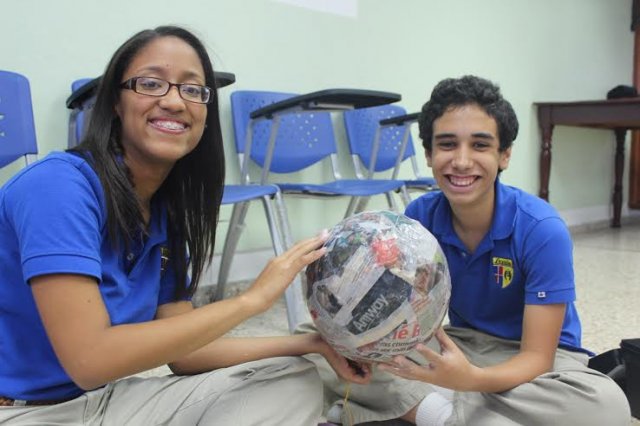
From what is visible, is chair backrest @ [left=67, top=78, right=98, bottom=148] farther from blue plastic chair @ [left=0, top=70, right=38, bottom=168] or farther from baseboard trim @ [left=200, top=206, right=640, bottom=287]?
baseboard trim @ [left=200, top=206, right=640, bottom=287]

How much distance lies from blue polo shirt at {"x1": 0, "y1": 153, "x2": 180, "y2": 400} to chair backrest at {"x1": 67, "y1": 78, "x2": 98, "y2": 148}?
2.06 ft

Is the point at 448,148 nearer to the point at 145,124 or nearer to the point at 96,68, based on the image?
the point at 145,124

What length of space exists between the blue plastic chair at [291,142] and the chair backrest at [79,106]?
620 mm

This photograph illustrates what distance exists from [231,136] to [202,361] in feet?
4.98

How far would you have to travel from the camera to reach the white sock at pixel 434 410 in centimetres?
124

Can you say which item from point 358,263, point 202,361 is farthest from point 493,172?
point 202,361

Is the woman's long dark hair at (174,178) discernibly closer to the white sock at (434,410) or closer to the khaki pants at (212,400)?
the khaki pants at (212,400)

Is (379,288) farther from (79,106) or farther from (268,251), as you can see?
(268,251)

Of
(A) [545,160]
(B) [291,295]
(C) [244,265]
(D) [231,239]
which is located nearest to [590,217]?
(A) [545,160]

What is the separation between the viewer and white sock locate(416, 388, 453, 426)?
124 centimetres

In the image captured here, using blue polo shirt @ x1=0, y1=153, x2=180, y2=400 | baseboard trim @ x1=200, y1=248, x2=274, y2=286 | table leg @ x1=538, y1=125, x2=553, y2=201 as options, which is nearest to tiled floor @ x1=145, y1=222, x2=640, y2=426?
baseboard trim @ x1=200, y1=248, x2=274, y2=286

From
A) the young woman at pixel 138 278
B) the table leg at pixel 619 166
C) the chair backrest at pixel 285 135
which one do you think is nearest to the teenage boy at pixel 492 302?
the young woman at pixel 138 278

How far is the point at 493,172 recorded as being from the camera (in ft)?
4.30

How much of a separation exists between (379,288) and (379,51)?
2.40m
